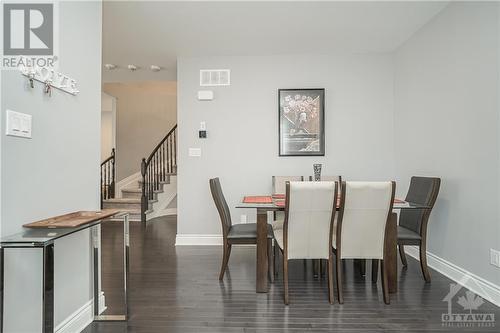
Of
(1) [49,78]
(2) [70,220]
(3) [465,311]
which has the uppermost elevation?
(1) [49,78]

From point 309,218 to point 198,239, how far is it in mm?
2390

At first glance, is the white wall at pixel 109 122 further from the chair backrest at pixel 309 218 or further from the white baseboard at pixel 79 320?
the chair backrest at pixel 309 218

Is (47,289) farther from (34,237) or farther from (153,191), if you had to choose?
(153,191)

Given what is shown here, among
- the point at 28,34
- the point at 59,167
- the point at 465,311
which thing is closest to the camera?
the point at 28,34

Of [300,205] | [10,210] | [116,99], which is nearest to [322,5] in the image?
[300,205]

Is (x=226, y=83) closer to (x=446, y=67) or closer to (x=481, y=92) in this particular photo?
(x=446, y=67)

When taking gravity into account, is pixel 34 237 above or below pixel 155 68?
below

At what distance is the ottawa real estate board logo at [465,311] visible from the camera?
210cm

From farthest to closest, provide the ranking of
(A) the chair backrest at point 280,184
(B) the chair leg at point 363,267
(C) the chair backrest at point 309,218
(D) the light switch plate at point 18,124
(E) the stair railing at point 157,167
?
(E) the stair railing at point 157,167, (A) the chair backrest at point 280,184, (B) the chair leg at point 363,267, (C) the chair backrest at point 309,218, (D) the light switch plate at point 18,124

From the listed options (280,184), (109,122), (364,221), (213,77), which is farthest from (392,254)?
(109,122)

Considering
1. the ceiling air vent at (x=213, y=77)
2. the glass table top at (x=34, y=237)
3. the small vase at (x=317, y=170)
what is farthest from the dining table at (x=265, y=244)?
the ceiling air vent at (x=213, y=77)

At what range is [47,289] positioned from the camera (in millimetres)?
1371

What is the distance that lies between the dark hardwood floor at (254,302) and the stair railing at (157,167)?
281 cm

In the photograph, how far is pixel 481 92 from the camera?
8.41 ft
